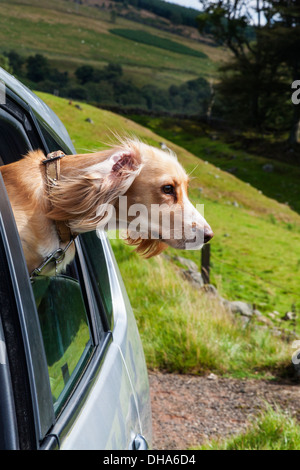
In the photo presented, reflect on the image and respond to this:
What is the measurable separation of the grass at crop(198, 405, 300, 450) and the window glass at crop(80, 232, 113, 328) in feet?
6.33

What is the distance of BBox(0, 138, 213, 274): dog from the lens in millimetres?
1722

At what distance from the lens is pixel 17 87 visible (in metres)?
1.96

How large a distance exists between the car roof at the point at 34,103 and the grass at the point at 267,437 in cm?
238

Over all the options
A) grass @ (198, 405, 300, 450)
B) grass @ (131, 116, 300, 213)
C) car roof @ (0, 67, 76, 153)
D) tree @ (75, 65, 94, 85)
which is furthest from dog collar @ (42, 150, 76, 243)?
tree @ (75, 65, 94, 85)

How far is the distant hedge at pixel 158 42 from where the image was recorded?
4641 inches

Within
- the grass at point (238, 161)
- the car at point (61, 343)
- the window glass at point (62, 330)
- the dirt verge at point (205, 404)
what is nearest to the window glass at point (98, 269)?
the car at point (61, 343)

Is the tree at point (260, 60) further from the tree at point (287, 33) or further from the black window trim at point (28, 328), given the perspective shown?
the black window trim at point (28, 328)

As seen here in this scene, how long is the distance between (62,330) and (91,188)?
1.54 feet

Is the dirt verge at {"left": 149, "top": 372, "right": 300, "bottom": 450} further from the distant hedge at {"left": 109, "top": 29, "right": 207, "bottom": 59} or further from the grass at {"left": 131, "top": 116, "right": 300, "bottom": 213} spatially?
the distant hedge at {"left": 109, "top": 29, "right": 207, "bottom": 59}

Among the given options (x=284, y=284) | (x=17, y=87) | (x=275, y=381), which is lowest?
(x=284, y=284)

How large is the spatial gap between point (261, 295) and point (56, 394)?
29.3ft

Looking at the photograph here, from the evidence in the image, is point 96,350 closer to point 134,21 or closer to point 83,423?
point 83,423

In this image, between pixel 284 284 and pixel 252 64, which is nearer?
pixel 284 284

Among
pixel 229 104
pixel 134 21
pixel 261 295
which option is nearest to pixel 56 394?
pixel 261 295
